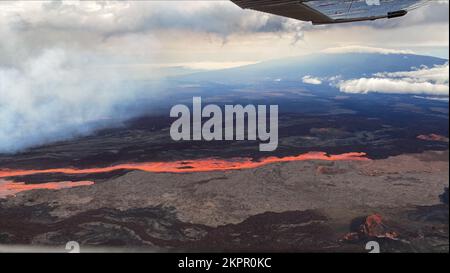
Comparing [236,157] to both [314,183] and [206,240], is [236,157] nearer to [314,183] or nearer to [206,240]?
[314,183]

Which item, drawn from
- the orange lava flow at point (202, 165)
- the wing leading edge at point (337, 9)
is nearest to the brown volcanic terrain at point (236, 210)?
the orange lava flow at point (202, 165)

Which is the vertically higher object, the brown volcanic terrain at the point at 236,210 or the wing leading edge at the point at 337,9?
the wing leading edge at the point at 337,9

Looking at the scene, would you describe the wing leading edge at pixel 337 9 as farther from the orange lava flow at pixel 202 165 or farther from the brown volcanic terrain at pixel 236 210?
the orange lava flow at pixel 202 165

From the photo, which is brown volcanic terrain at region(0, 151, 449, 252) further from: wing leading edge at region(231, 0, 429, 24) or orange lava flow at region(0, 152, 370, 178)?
wing leading edge at region(231, 0, 429, 24)

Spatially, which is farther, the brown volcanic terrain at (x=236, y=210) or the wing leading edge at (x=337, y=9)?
the brown volcanic terrain at (x=236, y=210)

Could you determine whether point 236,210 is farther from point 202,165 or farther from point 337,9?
point 337,9

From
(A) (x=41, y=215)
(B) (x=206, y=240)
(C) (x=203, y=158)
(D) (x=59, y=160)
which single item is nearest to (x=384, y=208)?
(B) (x=206, y=240)
